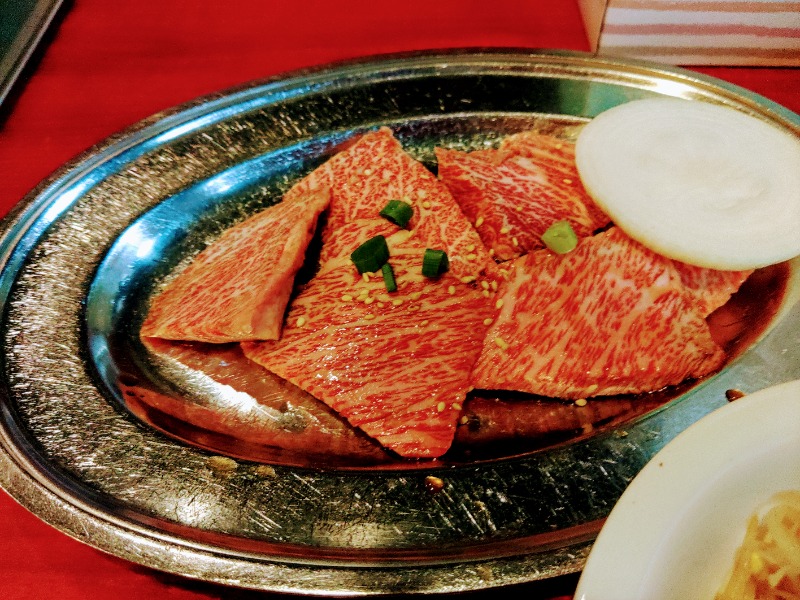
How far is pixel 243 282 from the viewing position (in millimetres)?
2219

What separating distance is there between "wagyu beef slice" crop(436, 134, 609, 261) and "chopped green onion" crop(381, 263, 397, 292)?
0.43 m

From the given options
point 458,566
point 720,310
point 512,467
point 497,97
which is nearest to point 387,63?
point 497,97

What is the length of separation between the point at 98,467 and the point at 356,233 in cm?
126

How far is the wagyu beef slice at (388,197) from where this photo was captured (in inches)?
89.1

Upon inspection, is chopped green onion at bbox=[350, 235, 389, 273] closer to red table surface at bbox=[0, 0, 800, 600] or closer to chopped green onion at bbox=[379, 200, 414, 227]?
chopped green onion at bbox=[379, 200, 414, 227]

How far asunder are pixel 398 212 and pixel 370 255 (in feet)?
0.89

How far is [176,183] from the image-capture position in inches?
106

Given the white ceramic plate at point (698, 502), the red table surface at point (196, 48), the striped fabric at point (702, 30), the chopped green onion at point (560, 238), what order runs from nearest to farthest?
the white ceramic plate at point (698, 502) < the chopped green onion at point (560, 238) < the striped fabric at point (702, 30) < the red table surface at point (196, 48)

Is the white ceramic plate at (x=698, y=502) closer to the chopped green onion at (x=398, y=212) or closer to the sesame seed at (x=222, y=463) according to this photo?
the sesame seed at (x=222, y=463)

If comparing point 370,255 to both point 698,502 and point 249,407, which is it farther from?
point 698,502

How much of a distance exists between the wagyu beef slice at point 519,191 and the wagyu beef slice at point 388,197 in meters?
0.08

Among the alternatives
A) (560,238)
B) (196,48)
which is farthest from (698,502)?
(196,48)

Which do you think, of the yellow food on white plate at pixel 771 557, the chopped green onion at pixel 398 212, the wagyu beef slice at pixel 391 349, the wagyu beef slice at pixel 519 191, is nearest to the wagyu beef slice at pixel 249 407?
the wagyu beef slice at pixel 391 349

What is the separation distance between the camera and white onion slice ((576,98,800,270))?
2.02m
